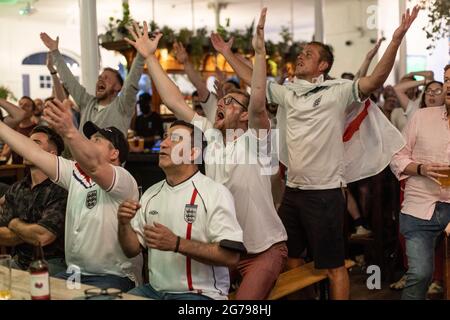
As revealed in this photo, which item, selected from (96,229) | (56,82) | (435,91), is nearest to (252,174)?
(96,229)

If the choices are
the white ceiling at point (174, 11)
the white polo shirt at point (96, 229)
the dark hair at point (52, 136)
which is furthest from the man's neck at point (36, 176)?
the white ceiling at point (174, 11)

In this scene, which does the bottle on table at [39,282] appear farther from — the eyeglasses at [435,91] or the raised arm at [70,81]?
the eyeglasses at [435,91]

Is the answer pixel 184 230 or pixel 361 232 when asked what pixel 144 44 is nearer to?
pixel 184 230

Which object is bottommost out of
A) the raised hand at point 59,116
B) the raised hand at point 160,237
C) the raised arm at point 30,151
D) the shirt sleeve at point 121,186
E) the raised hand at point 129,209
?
the raised hand at point 160,237

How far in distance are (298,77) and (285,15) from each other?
10.1 m

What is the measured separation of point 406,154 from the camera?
10.7 ft

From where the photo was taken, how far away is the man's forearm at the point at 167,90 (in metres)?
3.03

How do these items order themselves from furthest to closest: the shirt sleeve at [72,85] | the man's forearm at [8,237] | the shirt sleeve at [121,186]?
1. the shirt sleeve at [72,85]
2. the man's forearm at [8,237]
3. the shirt sleeve at [121,186]

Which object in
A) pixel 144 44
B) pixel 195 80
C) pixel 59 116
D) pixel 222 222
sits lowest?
pixel 222 222

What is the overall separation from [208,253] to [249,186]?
2.02 feet

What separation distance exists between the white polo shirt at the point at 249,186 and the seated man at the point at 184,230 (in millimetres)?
277

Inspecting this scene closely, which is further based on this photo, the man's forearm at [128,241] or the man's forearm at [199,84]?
the man's forearm at [199,84]

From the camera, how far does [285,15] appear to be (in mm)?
13172

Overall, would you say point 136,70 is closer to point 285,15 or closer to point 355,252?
point 355,252
